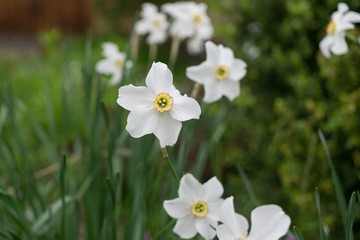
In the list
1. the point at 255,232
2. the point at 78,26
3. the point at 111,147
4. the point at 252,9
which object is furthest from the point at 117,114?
the point at 78,26

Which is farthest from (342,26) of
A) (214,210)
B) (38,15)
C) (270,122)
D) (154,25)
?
(38,15)

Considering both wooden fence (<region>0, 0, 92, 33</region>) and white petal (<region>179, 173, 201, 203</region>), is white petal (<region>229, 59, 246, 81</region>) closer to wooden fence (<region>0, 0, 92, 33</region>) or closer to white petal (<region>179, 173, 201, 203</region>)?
white petal (<region>179, 173, 201, 203</region>)

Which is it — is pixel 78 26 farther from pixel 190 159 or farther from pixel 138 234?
pixel 138 234

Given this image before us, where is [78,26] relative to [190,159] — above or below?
below

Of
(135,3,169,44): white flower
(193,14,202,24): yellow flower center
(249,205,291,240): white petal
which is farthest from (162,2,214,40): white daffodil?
(249,205,291,240): white petal

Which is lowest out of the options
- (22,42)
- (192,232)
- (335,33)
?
(22,42)
